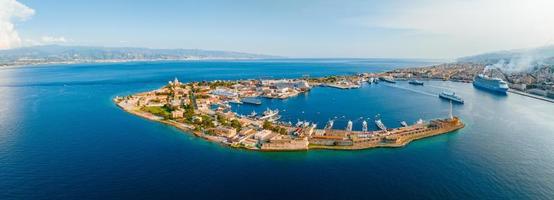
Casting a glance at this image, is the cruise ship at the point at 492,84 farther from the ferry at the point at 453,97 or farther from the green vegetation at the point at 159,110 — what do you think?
the green vegetation at the point at 159,110

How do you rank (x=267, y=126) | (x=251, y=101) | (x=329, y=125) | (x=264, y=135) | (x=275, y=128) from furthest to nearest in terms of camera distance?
1. (x=251, y=101)
2. (x=329, y=125)
3. (x=267, y=126)
4. (x=275, y=128)
5. (x=264, y=135)

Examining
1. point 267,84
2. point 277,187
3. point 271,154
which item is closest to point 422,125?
point 271,154

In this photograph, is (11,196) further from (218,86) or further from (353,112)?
(218,86)

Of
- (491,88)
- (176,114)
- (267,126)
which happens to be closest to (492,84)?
(491,88)

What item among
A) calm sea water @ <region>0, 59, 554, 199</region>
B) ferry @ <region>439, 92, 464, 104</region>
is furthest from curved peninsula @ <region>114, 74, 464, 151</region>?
ferry @ <region>439, 92, 464, 104</region>

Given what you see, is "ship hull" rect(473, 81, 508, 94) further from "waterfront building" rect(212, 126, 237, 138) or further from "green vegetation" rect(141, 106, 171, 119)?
"green vegetation" rect(141, 106, 171, 119)

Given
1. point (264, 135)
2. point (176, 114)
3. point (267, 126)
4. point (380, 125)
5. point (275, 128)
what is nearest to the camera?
point (264, 135)

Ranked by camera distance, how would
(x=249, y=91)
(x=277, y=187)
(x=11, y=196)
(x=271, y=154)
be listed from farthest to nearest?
(x=249, y=91) → (x=271, y=154) → (x=277, y=187) → (x=11, y=196)

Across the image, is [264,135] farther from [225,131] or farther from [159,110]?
[159,110]
